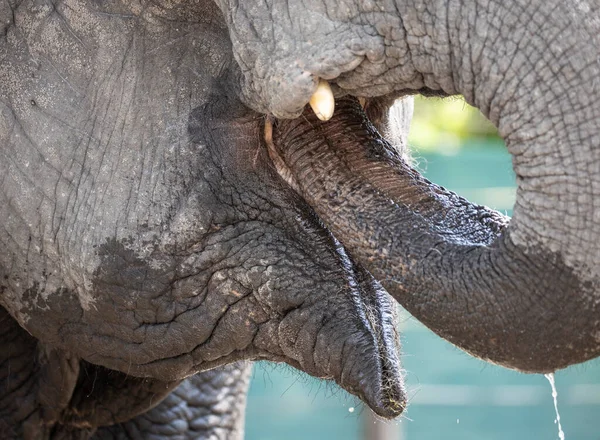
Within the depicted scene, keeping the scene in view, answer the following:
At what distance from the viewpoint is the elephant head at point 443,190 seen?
2152 millimetres

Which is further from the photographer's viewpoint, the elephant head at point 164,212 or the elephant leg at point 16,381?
the elephant leg at point 16,381

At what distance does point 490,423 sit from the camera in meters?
8.82

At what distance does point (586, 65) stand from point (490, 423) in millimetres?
6969

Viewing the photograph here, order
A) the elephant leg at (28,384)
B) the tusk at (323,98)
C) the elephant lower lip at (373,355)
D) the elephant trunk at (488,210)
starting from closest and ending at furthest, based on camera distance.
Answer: the elephant trunk at (488,210)
the tusk at (323,98)
the elephant lower lip at (373,355)
the elephant leg at (28,384)

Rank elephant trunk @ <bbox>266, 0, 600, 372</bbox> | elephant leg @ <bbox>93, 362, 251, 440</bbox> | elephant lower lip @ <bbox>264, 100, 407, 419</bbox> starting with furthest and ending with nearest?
1. elephant leg @ <bbox>93, 362, 251, 440</bbox>
2. elephant lower lip @ <bbox>264, 100, 407, 419</bbox>
3. elephant trunk @ <bbox>266, 0, 600, 372</bbox>

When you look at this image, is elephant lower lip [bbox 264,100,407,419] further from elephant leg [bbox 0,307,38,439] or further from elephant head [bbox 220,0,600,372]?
elephant leg [bbox 0,307,38,439]

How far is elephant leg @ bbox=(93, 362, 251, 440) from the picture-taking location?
167 inches

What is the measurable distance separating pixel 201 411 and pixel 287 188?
182 cm

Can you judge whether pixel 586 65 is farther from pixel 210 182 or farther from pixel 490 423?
pixel 490 423

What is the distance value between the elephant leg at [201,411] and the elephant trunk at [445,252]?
1.68m

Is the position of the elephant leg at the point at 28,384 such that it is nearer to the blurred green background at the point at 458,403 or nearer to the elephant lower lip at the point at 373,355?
the elephant lower lip at the point at 373,355

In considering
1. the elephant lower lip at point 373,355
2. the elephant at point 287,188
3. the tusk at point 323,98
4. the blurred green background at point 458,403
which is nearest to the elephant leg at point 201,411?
the elephant at point 287,188

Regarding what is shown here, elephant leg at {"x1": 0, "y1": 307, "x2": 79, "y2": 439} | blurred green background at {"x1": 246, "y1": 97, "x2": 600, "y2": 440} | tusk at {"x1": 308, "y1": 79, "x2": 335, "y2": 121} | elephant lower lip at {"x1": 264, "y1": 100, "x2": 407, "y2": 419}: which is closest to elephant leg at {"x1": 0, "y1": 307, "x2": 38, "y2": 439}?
elephant leg at {"x1": 0, "y1": 307, "x2": 79, "y2": 439}

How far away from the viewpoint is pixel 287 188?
2.77 metres
